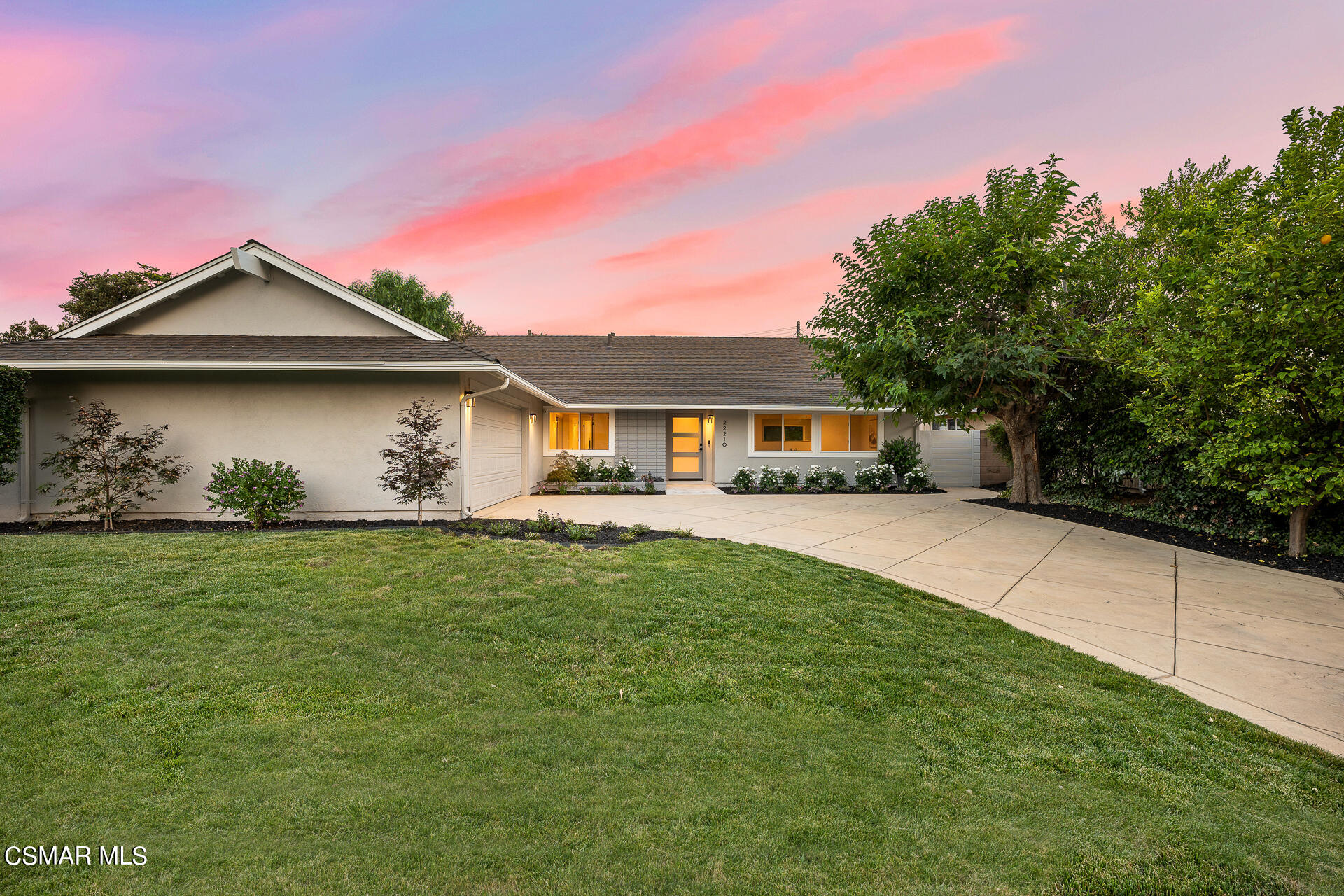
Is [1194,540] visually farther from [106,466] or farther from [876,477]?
[106,466]

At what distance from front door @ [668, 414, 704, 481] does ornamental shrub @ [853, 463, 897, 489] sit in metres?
4.64

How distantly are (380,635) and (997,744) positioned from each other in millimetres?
4115

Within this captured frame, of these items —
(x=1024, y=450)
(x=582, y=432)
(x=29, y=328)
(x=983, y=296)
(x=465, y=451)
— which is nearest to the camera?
(x=465, y=451)

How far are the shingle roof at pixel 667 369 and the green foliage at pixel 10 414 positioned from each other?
28.1 ft

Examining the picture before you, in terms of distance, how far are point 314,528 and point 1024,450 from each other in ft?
46.3

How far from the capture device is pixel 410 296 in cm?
2592

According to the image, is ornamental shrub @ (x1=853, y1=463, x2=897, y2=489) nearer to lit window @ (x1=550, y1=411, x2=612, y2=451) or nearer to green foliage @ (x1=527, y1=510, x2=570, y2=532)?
lit window @ (x1=550, y1=411, x2=612, y2=451)

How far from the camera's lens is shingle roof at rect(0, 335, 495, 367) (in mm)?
7922

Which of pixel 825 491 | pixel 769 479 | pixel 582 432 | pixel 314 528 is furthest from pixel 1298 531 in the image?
pixel 582 432

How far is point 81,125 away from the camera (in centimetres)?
969

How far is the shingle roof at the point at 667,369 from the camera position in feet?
49.2

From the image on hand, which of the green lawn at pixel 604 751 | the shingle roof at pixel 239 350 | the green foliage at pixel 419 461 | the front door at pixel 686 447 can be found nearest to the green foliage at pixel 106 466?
the shingle roof at pixel 239 350

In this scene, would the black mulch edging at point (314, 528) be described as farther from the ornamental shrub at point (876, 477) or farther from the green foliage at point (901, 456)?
the green foliage at point (901, 456)

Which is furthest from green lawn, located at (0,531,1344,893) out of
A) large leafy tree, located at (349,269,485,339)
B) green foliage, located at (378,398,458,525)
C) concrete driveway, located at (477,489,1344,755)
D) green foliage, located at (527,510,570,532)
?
large leafy tree, located at (349,269,485,339)
